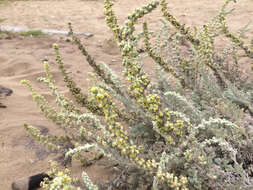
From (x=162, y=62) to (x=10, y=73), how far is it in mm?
2777

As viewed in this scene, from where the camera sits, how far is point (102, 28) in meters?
6.49

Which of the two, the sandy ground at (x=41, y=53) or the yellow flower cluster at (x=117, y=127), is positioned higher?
the yellow flower cluster at (x=117, y=127)

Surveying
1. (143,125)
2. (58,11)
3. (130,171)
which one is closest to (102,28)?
(58,11)

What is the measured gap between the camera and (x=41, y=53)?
4805 mm

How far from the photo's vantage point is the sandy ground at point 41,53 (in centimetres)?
215

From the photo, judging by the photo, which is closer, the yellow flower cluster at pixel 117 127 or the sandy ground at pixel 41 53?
the yellow flower cluster at pixel 117 127

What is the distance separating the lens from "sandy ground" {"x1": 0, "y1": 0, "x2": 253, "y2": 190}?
7.06ft

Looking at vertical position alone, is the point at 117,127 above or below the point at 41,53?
above

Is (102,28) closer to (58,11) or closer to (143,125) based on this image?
(58,11)

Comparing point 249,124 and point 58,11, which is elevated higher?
point 249,124

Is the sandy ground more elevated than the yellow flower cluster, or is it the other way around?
the yellow flower cluster

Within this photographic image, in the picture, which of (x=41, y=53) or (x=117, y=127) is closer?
(x=117, y=127)

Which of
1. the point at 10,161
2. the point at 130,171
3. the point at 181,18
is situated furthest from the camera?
the point at 181,18

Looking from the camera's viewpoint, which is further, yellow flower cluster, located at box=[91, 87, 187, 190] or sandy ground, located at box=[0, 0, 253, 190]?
sandy ground, located at box=[0, 0, 253, 190]
